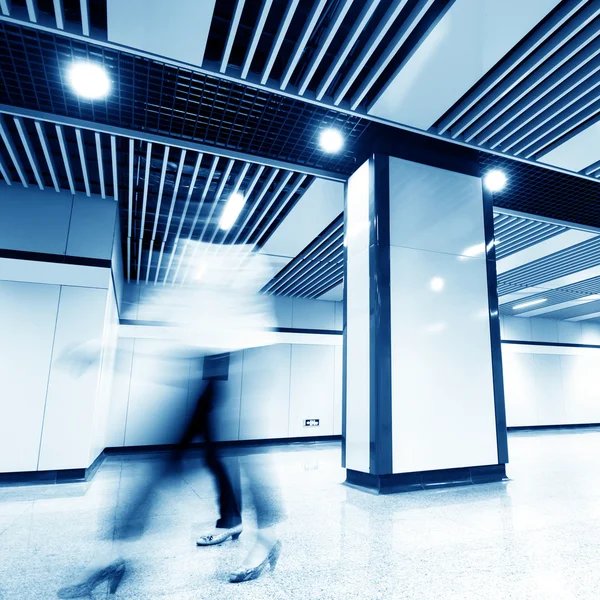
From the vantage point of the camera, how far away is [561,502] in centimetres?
348

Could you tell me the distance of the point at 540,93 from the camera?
12.6 ft

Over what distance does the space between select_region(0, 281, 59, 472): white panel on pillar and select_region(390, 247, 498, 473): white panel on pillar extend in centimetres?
429

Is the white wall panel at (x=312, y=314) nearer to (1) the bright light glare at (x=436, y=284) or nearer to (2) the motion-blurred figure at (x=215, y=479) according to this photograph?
(2) the motion-blurred figure at (x=215, y=479)

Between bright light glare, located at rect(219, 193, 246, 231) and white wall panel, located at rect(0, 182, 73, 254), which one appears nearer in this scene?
white wall panel, located at rect(0, 182, 73, 254)

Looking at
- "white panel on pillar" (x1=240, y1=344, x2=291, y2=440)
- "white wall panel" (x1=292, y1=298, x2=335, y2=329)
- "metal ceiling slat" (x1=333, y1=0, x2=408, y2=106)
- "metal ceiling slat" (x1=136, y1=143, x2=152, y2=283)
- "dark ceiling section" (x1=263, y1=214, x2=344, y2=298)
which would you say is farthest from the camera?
"white wall panel" (x1=292, y1=298, x2=335, y2=329)

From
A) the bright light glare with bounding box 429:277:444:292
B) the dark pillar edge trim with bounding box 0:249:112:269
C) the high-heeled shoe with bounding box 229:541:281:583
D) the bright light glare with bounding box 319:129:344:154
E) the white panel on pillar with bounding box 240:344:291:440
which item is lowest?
the high-heeled shoe with bounding box 229:541:281:583

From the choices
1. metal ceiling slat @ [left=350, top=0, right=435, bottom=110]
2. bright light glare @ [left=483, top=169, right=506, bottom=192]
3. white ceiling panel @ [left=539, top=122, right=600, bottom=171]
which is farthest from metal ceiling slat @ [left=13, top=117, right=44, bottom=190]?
white ceiling panel @ [left=539, top=122, right=600, bottom=171]

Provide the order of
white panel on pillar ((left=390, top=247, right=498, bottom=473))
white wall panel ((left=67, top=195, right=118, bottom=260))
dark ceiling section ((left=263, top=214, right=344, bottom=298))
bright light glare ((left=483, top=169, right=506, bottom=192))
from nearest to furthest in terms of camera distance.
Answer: white panel on pillar ((left=390, top=247, right=498, bottom=473))
bright light glare ((left=483, top=169, right=506, bottom=192))
white wall panel ((left=67, top=195, right=118, bottom=260))
dark ceiling section ((left=263, top=214, right=344, bottom=298))

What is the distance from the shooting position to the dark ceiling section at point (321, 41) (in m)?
3.07

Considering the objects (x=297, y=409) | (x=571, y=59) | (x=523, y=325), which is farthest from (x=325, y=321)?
(x=571, y=59)

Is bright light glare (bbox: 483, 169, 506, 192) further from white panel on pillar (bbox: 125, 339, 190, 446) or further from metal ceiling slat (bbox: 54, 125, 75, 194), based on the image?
white panel on pillar (bbox: 125, 339, 190, 446)

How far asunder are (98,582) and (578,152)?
19.0 ft

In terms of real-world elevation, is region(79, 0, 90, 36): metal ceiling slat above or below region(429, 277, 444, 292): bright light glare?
above

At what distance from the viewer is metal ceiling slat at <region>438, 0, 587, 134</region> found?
308 cm
